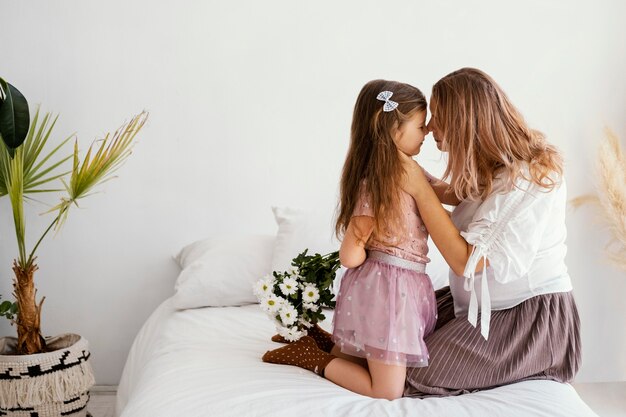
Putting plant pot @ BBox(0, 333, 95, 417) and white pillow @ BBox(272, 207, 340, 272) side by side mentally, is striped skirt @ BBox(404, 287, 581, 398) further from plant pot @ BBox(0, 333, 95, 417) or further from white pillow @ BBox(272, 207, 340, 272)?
plant pot @ BBox(0, 333, 95, 417)

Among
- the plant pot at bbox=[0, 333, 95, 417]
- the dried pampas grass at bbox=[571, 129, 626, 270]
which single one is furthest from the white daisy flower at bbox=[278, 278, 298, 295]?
the dried pampas grass at bbox=[571, 129, 626, 270]

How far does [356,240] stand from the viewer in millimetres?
1711

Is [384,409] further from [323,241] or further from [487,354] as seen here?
[323,241]

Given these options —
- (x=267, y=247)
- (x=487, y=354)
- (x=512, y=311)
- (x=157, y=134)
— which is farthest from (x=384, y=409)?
(x=157, y=134)

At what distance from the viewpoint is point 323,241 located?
7.91 ft

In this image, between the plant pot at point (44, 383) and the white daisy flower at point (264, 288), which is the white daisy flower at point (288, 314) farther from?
the plant pot at point (44, 383)

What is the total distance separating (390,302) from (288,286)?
1.06ft

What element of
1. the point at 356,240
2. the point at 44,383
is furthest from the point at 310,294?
the point at 44,383

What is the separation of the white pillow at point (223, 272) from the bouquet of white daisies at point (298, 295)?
0.58 metres

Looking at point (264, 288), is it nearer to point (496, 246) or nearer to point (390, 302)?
point (390, 302)

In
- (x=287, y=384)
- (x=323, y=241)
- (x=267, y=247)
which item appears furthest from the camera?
(x=267, y=247)

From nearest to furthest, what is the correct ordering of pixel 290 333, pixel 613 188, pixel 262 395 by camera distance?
pixel 262 395 < pixel 290 333 < pixel 613 188

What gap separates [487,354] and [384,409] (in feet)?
1.15

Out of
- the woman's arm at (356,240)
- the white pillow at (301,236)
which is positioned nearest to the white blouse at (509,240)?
the woman's arm at (356,240)
